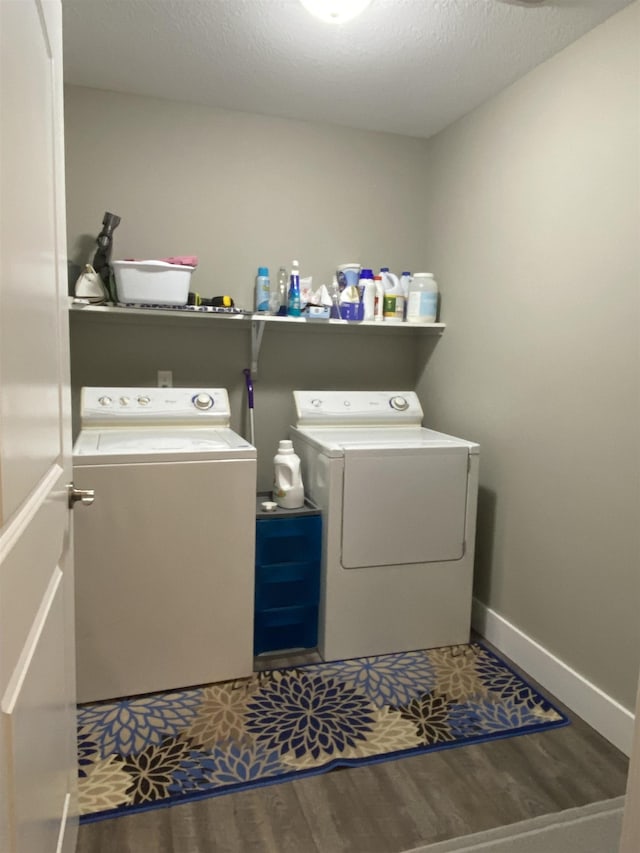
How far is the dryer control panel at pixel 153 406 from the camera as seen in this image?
243 centimetres

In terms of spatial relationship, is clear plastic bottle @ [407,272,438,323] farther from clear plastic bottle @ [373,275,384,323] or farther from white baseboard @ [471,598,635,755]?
white baseboard @ [471,598,635,755]

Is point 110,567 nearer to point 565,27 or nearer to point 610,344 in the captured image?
point 610,344

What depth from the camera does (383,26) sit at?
77.4 inches

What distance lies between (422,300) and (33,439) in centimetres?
221

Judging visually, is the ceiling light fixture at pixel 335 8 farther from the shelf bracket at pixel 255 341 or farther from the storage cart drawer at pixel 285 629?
the storage cart drawer at pixel 285 629

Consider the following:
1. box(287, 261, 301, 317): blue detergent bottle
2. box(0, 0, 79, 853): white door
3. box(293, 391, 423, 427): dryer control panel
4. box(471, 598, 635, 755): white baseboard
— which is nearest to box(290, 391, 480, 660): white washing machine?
box(471, 598, 635, 755): white baseboard

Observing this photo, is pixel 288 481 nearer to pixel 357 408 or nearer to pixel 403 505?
pixel 403 505

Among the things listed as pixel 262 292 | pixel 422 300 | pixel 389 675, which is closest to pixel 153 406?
pixel 262 292

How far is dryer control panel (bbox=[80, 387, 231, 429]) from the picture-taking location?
243 centimetres

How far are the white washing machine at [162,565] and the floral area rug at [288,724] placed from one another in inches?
4.1

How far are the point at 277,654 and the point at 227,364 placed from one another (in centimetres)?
131

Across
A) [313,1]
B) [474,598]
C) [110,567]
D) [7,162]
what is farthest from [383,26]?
[474,598]

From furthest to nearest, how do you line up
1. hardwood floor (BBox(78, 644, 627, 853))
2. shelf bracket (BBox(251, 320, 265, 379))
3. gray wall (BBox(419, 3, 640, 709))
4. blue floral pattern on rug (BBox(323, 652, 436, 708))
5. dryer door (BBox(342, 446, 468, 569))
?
shelf bracket (BBox(251, 320, 265, 379)) → dryer door (BBox(342, 446, 468, 569)) → blue floral pattern on rug (BBox(323, 652, 436, 708)) → gray wall (BBox(419, 3, 640, 709)) → hardwood floor (BBox(78, 644, 627, 853))

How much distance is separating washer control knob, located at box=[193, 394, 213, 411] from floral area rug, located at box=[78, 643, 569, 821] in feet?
3.64
